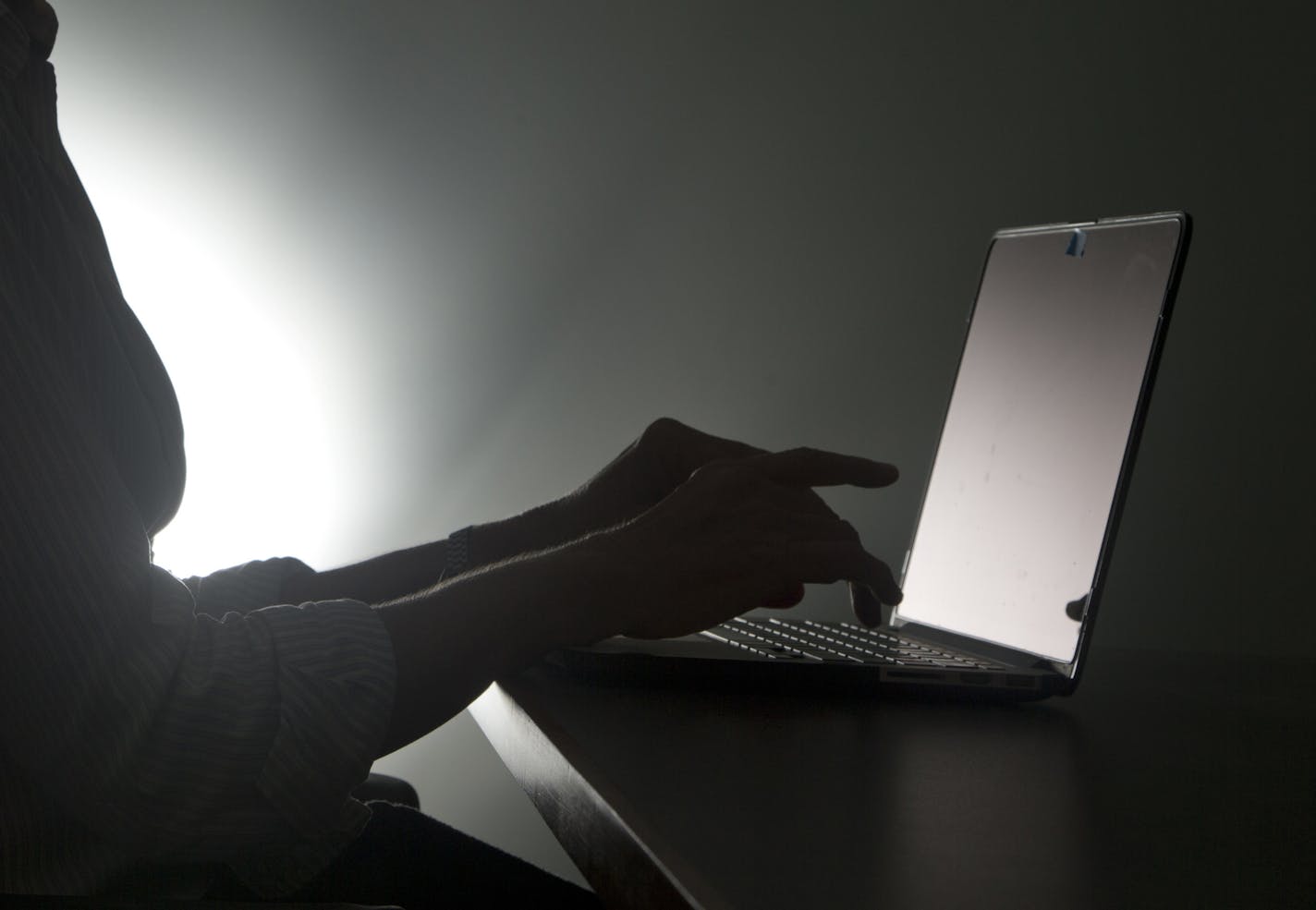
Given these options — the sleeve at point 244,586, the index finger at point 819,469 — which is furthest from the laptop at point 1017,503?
the sleeve at point 244,586

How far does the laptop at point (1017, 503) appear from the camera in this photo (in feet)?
2.44

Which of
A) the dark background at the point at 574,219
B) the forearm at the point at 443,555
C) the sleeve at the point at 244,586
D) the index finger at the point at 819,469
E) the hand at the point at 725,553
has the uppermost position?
the dark background at the point at 574,219

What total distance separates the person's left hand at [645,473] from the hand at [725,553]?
0.19 m

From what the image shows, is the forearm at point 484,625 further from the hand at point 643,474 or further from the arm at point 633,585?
the hand at point 643,474

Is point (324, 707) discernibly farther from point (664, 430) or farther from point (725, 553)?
point (664, 430)

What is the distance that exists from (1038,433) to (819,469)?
0.23m

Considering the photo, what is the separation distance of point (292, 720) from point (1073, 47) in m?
1.01

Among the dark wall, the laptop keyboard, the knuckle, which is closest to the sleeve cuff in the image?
the laptop keyboard

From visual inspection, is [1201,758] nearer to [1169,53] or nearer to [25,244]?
[25,244]

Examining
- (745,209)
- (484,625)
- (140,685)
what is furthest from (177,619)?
(745,209)

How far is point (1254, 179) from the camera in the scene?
41.6 inches

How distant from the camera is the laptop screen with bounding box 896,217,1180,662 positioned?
2.76 feet

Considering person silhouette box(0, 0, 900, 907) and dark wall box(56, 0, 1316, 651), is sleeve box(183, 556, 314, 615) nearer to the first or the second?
person silhouette box(0, 0, 900, 907)

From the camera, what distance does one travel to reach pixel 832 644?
2.91ft
